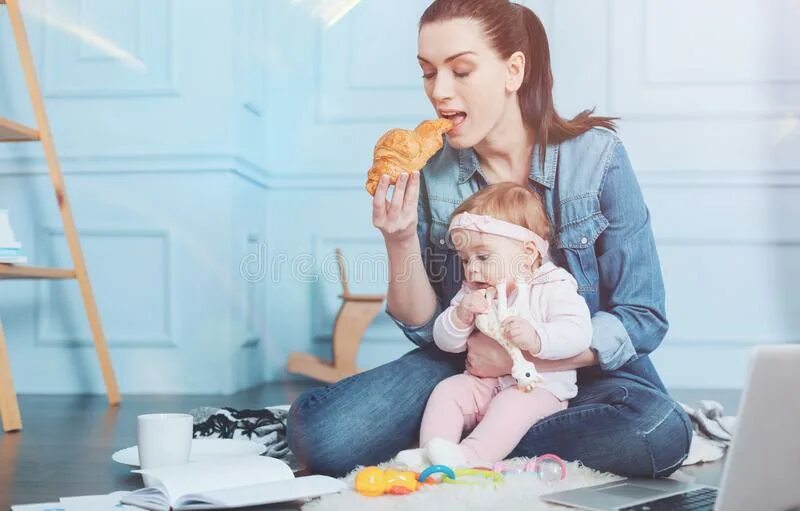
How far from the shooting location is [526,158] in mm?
1396

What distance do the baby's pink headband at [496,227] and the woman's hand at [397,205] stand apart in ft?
0.26

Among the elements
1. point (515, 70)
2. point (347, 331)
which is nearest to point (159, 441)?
point (515, 70)

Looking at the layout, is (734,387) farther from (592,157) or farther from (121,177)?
(121,177)

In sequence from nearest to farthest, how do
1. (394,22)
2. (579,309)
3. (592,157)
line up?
(579,309) → (592,157) → (394,22)

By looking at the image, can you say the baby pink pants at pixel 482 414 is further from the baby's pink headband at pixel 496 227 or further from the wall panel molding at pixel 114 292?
the wall panel molding at pixel 114 292

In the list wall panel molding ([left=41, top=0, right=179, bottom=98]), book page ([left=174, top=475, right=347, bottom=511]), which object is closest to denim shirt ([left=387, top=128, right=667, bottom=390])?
book page ([left=174, top=475, right=347, bottom=511])

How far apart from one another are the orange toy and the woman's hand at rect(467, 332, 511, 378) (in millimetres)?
220

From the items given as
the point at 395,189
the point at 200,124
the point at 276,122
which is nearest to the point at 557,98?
the point at 276,122

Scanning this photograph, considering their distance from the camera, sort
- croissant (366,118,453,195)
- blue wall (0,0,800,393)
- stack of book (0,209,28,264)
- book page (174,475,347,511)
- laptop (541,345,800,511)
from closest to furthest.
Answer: laptop (541,345,800,511)
book page (174,475,347,511)
croissant (366,118,453,195)
stack of book (0,209,28,264)
blue wall (0,0,800,393)

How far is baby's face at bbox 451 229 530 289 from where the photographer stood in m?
1.28

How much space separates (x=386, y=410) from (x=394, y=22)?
1710 mm

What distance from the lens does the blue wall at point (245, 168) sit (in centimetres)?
254

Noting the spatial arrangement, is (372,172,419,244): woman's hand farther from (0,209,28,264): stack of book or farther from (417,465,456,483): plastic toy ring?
(0,209,28,264): stack of book

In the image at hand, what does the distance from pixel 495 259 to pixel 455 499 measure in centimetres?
37
